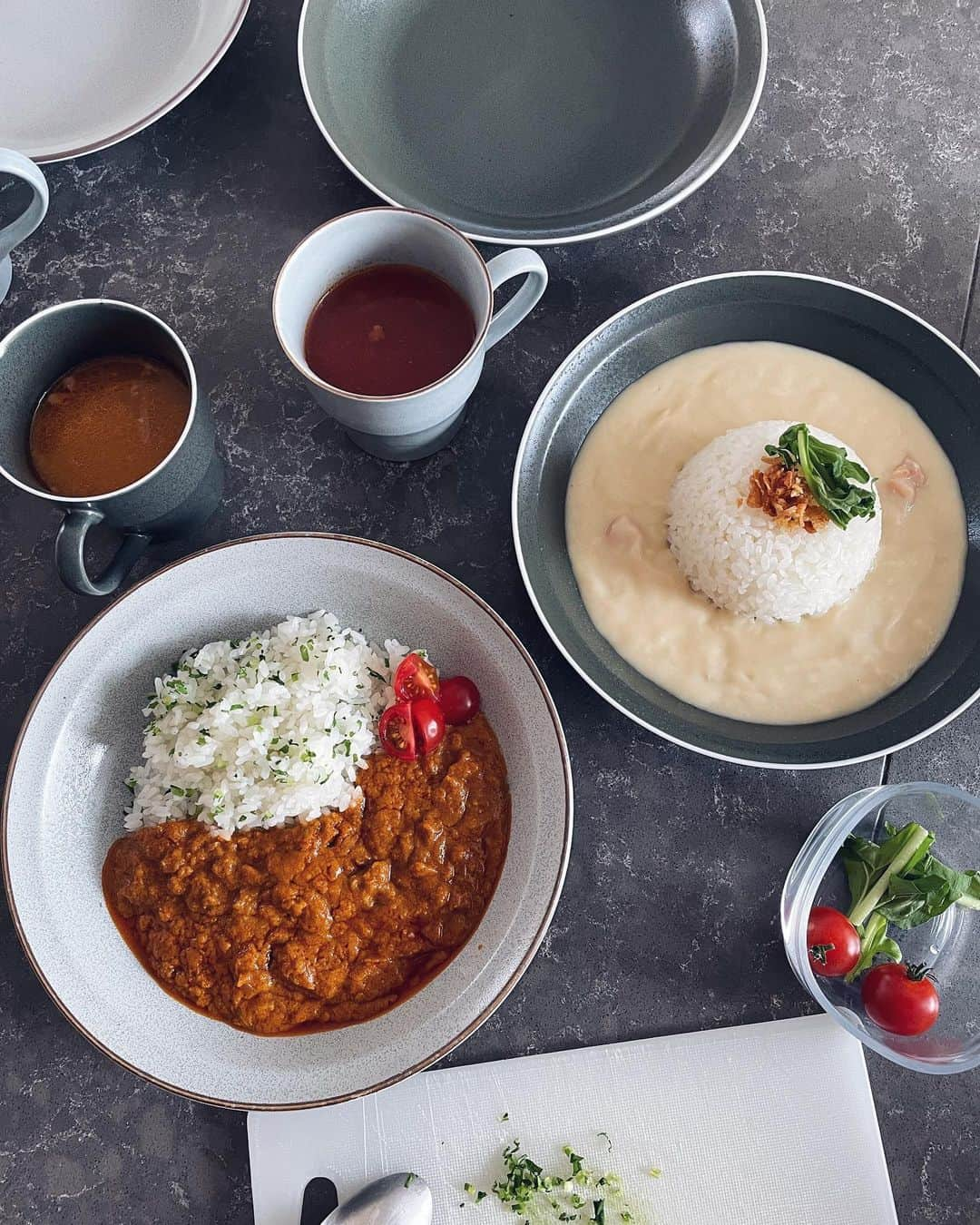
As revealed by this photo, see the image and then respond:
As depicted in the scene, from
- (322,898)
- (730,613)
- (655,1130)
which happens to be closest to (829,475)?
(730,613)

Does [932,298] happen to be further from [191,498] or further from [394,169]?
[191,498]

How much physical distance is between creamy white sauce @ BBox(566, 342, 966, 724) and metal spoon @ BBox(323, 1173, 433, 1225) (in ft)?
3.06

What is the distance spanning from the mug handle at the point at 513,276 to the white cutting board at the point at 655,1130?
1.23 metres

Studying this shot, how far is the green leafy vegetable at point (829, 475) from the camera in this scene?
1.60 m

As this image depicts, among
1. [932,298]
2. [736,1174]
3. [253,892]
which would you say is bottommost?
[736,1174]

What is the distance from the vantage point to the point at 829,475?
5.29ft

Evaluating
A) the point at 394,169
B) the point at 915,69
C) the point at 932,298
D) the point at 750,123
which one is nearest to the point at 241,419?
the point at 394,169

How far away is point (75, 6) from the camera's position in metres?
1.90

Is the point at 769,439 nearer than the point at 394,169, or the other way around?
the point at 769,439

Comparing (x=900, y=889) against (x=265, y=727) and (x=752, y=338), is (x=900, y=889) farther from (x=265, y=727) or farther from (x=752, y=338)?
(x=265, y=727)

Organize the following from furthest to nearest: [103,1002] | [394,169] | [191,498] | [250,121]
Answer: [250,121]
[394,169]
[191,498]
[103,1002]

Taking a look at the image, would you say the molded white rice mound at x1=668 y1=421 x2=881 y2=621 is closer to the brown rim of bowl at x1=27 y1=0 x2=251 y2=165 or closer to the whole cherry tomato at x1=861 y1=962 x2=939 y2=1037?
the whole cherry tomato at x1=861 y1=962 x2=939 y2=1037

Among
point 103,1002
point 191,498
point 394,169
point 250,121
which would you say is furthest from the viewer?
point 250,121

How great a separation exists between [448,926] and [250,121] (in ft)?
5.06
